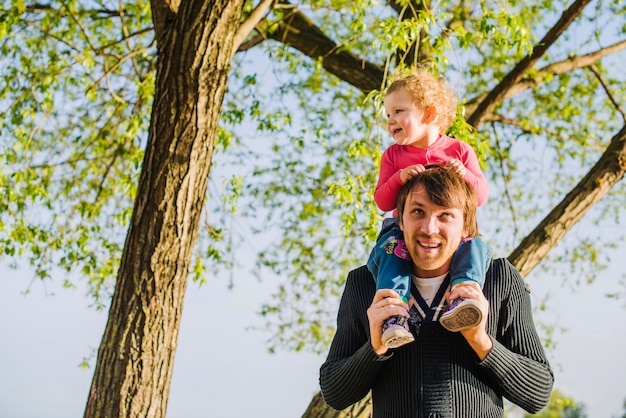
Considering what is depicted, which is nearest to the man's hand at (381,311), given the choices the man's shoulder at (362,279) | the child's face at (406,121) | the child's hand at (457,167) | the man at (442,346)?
the man at (442,346)

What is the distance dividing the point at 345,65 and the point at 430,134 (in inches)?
224

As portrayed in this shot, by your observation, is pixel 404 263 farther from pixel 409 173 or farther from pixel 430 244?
pixel 409 173

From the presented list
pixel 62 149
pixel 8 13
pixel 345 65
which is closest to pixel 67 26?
pixel 62 149

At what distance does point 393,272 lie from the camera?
8.02 ft

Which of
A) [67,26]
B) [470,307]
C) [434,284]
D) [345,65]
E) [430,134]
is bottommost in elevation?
[470,307]

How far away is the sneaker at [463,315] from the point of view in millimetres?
2225

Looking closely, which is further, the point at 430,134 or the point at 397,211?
the point at 430,134

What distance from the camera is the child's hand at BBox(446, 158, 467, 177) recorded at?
2723 mm

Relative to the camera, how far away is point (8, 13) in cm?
704

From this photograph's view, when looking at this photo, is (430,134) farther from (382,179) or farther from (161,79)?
(161,79)

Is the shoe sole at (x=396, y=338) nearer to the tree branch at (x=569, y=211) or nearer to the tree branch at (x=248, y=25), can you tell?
the tree branch at (x=248, y=25)

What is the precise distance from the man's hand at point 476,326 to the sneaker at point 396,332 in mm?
162

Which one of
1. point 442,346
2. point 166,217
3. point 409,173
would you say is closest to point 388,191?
point 409,173

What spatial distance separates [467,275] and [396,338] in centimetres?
30
